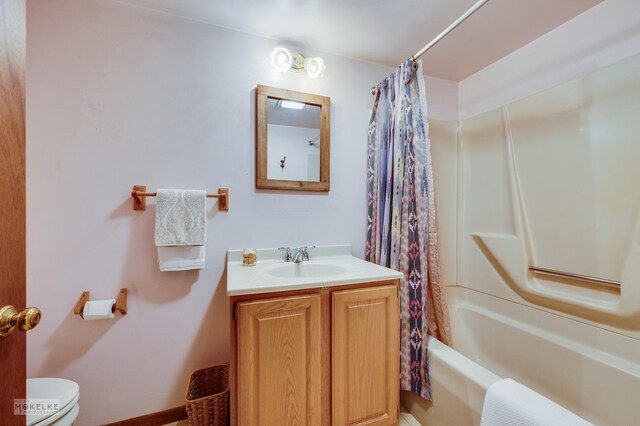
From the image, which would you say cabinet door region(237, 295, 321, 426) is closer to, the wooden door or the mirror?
the wooden door

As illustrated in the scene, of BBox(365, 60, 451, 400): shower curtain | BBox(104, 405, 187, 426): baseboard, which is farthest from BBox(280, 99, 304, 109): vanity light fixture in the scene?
BBox(104, 405, 187, 426): baseboard

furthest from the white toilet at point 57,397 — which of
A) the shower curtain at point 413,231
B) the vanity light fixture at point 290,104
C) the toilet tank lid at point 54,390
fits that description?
the vanity light fixture at point 290,104

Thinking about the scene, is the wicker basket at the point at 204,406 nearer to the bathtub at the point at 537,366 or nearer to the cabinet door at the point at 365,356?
the cabinet door at the point at 365,356

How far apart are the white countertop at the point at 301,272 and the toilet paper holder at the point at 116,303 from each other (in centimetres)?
55

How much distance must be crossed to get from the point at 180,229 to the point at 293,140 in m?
0.87

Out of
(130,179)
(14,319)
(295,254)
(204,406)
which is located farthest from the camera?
(295,254)

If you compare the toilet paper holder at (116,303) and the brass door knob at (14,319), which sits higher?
the brass door knob at (14,319)

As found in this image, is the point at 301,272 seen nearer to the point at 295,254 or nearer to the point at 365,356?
the point at 295,254

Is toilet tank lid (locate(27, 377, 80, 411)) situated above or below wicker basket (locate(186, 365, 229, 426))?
above

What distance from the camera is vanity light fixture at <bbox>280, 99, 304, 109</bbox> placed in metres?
1.62

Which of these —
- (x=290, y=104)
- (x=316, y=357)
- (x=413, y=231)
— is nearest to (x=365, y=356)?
(x=316, y=357)

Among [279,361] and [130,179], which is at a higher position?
[130,179]

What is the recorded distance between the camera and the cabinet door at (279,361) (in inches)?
40.3

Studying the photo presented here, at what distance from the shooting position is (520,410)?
80 centimetres
